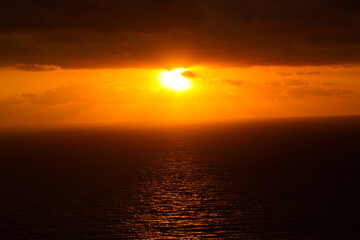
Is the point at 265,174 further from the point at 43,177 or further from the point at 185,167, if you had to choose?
the point at 43,177

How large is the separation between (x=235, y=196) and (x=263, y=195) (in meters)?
6.02

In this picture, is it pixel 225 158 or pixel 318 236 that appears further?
pixel 225 158

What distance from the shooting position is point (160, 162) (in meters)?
136

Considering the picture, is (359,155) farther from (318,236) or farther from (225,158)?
(318,236)

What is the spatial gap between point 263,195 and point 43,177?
208 feet

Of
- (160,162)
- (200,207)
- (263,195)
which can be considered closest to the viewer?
(200,207)

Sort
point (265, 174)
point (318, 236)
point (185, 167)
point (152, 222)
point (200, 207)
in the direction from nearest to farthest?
point (318, 236) < point (152, 222) < point (200, 207) < point (265, 174) < point (185, 167)

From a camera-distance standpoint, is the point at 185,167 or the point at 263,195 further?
the point at 185,167

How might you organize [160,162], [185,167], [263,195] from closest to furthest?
[263,195] → [185,167] → [160,162]

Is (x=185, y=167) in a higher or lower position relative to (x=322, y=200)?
higher

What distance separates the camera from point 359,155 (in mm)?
136625

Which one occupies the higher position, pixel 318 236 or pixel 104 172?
pixel 104 172

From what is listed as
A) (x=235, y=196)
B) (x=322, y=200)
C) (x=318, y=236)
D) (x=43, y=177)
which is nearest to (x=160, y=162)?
(x=43, y=177)

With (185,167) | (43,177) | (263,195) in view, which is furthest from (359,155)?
(43,177)
